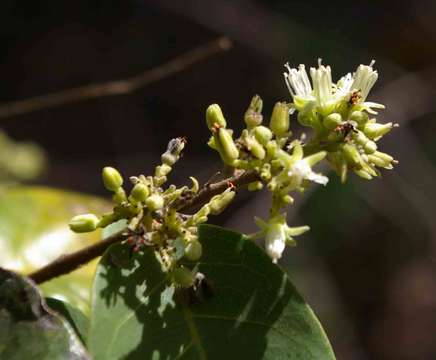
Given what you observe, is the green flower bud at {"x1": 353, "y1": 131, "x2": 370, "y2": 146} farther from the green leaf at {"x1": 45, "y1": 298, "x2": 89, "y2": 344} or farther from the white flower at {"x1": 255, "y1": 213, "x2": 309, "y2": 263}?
the green leaf at {"x1": 45, "y1": 298, "x2": 89, "y2": 344}

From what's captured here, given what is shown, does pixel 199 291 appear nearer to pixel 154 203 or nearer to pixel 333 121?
pixel 154 203

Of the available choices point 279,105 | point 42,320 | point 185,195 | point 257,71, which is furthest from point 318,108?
point 257,71

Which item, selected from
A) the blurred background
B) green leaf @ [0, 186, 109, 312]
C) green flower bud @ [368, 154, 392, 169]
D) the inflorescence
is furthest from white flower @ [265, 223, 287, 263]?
the blurred background

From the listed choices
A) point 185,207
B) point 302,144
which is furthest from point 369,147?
point 185,207

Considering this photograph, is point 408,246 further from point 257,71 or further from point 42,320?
point 42,320

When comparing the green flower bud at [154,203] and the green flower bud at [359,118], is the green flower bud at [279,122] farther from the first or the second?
the green flower bud at [154,203]

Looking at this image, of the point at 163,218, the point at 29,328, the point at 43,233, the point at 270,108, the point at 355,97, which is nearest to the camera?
the point at 29,328

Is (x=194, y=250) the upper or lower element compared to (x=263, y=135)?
lower
